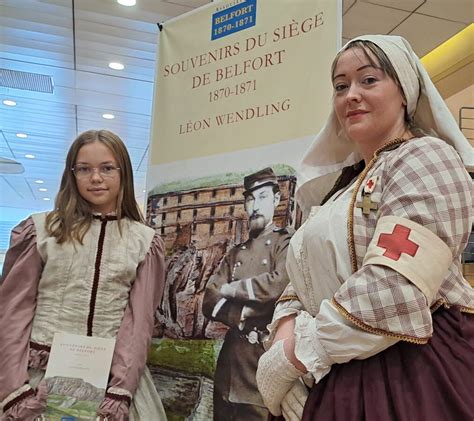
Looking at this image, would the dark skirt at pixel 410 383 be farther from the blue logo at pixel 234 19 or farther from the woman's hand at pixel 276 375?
the blue logo at pixel 234 19

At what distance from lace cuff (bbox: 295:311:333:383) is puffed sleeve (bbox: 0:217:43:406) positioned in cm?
92

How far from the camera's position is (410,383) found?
34.5 inches

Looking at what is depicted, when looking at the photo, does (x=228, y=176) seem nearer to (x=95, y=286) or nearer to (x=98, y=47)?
(x=95, y=286)

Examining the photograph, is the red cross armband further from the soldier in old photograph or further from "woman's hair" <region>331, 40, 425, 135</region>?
the soldier in old photograph

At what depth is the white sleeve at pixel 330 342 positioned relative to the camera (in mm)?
880

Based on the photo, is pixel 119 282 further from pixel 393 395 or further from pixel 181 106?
pixel 393 395

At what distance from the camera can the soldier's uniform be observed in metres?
1.69

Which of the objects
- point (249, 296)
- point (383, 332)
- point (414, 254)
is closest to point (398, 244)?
point (414, 254)

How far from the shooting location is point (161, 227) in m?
2.06

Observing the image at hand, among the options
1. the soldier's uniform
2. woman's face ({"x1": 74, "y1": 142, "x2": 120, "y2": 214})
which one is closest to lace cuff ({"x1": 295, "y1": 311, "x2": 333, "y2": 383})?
the soldier's uniform

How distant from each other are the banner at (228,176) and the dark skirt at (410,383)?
759mm

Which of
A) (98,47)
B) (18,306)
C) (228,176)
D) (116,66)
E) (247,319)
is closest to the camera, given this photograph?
(18,306)

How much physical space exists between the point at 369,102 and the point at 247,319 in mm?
886

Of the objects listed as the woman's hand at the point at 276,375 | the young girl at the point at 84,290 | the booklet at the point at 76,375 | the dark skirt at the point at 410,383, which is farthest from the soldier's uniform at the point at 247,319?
the dark skirt at the point at 410,383
